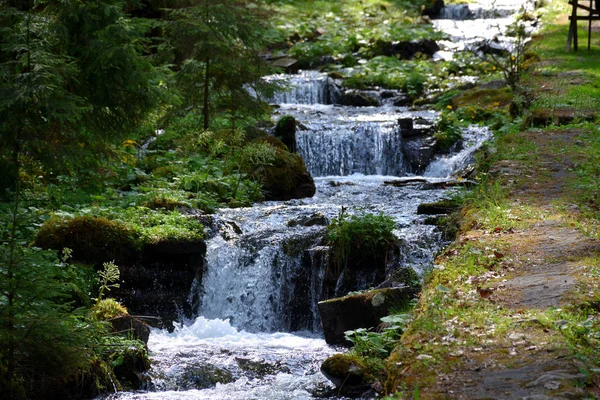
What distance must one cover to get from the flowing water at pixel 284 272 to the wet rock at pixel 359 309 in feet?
0.68

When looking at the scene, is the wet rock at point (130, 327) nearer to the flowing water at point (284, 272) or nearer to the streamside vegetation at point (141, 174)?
the streamside vegetation at point (141, 174)

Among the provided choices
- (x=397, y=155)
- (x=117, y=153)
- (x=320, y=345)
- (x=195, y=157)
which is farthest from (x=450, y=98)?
(x=320, y=345)

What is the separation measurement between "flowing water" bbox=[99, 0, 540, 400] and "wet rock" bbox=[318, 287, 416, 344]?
0.21 meters

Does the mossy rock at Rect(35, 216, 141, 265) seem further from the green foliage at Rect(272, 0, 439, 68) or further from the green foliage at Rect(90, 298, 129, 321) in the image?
the green foliage at Rect(272, 0, 439, 68)

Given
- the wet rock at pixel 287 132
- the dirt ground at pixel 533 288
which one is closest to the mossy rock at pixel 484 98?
the wet rock at pixel 287 132

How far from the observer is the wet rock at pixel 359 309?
702 centimetres

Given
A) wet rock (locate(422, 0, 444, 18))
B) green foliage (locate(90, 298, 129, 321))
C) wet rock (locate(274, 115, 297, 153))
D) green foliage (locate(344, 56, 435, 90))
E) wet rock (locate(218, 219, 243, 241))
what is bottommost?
green foliage (locate(90, 298, 129, 321))

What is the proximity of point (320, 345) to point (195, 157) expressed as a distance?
269 inches

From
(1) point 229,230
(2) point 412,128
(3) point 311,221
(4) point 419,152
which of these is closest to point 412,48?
(2) point 412,128

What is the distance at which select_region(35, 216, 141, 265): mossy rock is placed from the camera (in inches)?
344

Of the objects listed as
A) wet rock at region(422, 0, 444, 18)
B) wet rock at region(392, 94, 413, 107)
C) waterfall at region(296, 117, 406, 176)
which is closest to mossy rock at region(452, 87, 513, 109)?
wet rock at region(392, 94, 413, 107)

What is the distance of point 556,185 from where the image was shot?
8562mm

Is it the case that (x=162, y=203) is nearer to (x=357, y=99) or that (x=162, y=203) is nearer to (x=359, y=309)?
(x=359, y=309)

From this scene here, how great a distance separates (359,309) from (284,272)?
7.21 feet
